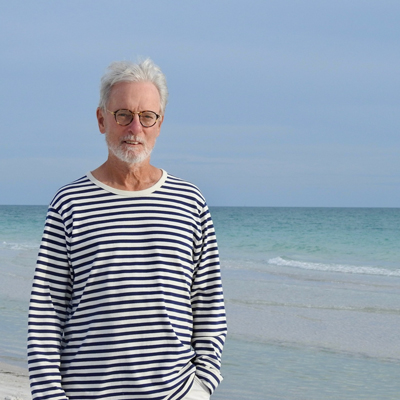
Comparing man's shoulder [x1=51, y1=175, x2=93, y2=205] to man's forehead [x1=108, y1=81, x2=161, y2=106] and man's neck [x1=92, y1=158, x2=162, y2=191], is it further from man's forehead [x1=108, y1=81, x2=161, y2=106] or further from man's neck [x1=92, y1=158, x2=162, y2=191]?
man's forehead [x1=108, y1=81, x2=161, y2=106]

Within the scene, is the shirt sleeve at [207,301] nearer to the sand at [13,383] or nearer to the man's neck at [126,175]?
the man's neck at [126,175]

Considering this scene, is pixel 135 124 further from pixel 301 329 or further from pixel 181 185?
pixel 301 329

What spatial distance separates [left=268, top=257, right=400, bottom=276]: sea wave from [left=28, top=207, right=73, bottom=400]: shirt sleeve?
14865mm

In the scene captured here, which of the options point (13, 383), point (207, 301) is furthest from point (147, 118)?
point (13, 383)

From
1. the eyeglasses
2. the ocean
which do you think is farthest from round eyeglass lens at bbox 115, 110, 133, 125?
the ocean

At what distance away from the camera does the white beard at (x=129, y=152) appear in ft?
7.07

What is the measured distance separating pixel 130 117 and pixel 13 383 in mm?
4277

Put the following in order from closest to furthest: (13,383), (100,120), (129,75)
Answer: (129,75) < (100,120) < (13,383)

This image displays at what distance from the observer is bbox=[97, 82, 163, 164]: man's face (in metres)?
2.17

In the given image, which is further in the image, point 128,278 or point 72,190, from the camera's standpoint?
point 72,190

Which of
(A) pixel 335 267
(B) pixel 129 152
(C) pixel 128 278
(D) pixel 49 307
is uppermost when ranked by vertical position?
(B) pixel 129 152

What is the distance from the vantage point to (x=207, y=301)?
88.7 inches

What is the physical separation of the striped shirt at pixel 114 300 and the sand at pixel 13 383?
3.46 m

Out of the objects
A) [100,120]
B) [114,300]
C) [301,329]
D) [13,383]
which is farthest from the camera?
[301,329]
